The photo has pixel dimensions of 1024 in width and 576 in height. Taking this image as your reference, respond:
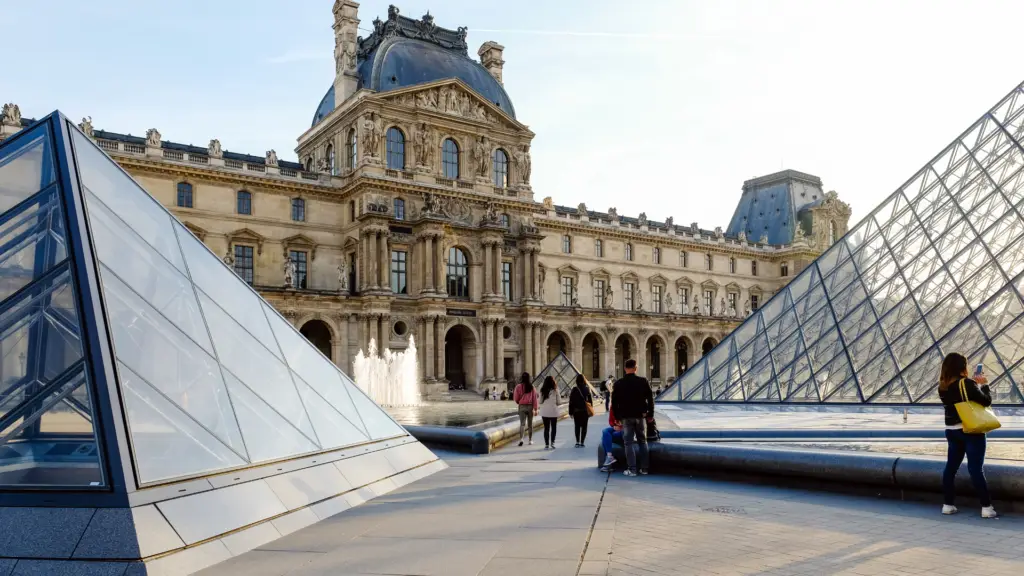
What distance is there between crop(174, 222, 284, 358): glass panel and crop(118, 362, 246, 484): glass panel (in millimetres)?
2040

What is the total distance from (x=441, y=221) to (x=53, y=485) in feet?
132

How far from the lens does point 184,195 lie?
1649 inches

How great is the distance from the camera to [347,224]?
46375 millimetres

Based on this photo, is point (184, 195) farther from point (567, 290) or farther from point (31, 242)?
point (31, 242)

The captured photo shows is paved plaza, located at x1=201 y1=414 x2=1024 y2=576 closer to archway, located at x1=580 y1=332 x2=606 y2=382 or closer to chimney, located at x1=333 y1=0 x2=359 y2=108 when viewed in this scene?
chimney, located at x1=333 y1=0 x2=359 y2=108

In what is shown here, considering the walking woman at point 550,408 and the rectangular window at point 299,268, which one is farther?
the rectangular window at point 299,268

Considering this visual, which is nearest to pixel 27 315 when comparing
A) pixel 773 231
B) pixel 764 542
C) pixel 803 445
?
pixel 764 542

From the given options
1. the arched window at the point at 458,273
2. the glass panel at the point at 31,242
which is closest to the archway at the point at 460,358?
the arched window at the point at 458,273

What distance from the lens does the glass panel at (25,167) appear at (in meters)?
6.91

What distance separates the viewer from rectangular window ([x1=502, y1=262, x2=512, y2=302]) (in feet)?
165

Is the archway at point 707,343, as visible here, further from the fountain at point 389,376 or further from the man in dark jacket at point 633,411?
the man in dark jacket at point 633,411

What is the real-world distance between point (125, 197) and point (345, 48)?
42510mm

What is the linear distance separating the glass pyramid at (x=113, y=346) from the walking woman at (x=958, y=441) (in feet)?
18.8

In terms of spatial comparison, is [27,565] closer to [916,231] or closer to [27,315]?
[27,315]
